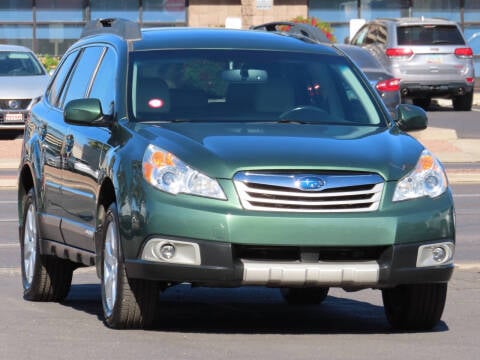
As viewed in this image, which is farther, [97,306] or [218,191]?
[97,306]

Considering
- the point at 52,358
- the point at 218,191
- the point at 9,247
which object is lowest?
the point at 9,247

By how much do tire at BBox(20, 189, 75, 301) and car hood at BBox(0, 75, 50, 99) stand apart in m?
16.0

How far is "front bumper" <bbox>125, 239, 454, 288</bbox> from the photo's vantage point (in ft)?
26.1

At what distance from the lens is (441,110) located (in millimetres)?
34938

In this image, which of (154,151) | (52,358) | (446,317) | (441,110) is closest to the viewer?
(52,358)

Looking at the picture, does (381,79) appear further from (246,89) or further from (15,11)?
(15,11)

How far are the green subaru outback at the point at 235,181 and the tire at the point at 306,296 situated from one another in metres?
0.02

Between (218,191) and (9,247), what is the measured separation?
6.12 m

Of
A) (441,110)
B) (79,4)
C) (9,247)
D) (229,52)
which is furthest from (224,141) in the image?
(79,4)

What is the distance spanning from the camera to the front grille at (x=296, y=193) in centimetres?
796


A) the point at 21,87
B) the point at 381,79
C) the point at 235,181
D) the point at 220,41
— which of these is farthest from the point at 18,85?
the point at 235,181

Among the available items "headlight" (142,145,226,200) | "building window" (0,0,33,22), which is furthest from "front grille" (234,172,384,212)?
Answer: "building window" (0,0,33,22)

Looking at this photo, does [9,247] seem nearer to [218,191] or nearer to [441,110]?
[218,191]

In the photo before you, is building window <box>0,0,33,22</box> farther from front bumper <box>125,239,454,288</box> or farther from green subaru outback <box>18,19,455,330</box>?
front bumper <box>125,239,454,288</box>
